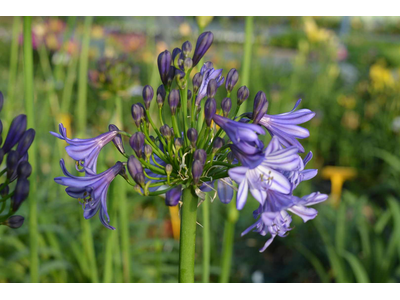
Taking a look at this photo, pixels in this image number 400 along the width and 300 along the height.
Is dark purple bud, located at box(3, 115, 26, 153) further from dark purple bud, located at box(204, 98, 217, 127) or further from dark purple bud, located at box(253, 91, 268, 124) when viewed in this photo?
dark purple bud, located at box(253, 91, 268, 124)

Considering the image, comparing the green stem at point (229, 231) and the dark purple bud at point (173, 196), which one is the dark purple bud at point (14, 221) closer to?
the dark purple bud at point (173, 196)

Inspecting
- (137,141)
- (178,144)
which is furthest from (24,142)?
(178,144)

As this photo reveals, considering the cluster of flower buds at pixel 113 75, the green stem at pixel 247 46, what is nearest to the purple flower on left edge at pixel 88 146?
the green stem at pixel 247 46

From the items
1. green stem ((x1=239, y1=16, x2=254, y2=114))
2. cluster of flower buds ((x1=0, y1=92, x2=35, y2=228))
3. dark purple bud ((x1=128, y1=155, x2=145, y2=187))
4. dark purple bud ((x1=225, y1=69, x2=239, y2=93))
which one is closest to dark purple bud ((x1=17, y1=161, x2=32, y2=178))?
cluster of flower buds ((x1=0, y1=92, x2=35, y2=228))

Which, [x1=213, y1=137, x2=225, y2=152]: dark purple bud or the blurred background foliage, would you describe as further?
the blurred background foliage

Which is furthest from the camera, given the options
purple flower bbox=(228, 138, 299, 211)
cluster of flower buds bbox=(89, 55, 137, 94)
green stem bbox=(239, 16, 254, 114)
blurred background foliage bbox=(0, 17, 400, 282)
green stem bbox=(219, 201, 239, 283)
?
blurred background foliage bbox=(0, 17, 400, 282)

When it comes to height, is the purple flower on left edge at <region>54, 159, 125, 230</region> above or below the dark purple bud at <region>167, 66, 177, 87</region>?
below

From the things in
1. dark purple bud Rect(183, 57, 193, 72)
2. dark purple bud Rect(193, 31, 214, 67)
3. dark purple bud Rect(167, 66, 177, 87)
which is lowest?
dark purple bud Rect(167, 66, 177, 87)
